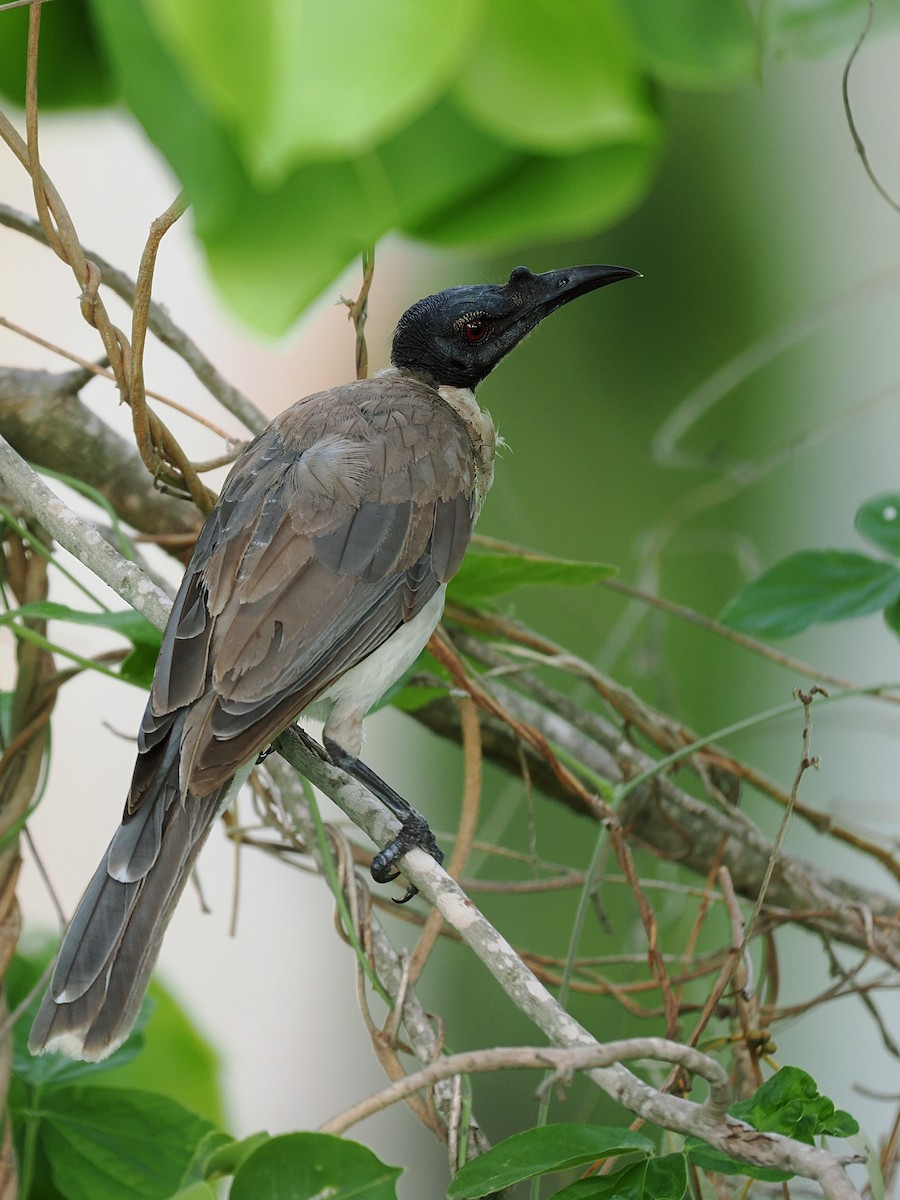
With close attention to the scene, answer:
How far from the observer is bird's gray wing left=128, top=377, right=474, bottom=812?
1041 millimetres

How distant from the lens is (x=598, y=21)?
3.67 ft

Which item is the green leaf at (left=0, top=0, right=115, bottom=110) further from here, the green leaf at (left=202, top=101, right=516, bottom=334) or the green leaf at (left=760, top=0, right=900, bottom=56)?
the green leaf at (left=760, top=0, right=900, bottom=56)

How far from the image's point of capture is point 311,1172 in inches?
28.3

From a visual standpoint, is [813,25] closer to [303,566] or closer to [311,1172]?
[303,566]

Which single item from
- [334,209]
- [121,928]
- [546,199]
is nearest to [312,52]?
[334,209]

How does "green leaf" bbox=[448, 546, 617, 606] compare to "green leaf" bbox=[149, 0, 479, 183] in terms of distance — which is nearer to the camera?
"green leaf" bbox=[149, 0, 479, 183]

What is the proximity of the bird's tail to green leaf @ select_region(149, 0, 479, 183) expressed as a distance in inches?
20.0

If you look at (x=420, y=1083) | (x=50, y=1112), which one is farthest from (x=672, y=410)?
(x=420, y=1083)

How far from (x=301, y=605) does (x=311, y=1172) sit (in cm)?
53

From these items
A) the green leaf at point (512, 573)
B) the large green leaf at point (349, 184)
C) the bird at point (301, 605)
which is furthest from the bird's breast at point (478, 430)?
the large green leaf at point (349, 184)

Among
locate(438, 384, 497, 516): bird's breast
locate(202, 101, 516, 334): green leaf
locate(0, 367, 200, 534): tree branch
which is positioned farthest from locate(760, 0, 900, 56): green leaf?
locate(0, 367, 200, 534): tree branch

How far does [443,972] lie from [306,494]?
1.35 m

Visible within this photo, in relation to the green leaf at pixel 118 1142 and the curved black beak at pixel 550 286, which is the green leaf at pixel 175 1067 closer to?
the green leaf at pixel 118 1142

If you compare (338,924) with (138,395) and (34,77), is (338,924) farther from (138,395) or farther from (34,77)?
(34,77)
